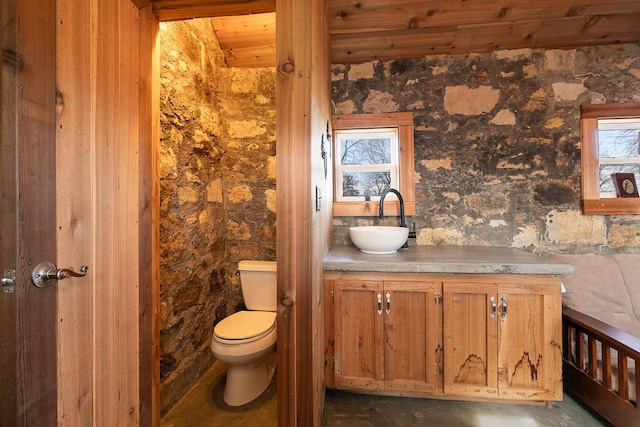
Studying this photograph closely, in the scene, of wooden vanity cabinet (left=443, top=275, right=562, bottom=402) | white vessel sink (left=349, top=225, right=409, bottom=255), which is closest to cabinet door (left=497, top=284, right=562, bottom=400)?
wooden vanity cabinet (left=443, top=275, right=562, bottom=402)

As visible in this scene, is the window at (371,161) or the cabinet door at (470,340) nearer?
the cabinet door at (470,340)

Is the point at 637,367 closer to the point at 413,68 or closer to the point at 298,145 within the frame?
the point at 298,145

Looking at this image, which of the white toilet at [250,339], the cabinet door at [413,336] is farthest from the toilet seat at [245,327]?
the cabinet door at [413,336]

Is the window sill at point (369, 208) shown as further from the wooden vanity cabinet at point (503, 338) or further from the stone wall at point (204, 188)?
the wooden vanity cabinet at point (503, 338)

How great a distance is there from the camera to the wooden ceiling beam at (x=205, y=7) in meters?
1.18

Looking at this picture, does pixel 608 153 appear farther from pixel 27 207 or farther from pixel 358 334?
pixel 27 207

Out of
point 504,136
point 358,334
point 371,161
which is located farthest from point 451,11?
point 358,334

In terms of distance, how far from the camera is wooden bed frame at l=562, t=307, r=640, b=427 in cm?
129

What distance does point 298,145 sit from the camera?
108 centimetres

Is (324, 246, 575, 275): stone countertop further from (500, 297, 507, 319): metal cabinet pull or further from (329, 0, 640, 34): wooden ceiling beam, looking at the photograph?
(329, 0, 640, 34): wooden ceiling beam

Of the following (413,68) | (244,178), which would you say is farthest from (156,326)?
(413,68)

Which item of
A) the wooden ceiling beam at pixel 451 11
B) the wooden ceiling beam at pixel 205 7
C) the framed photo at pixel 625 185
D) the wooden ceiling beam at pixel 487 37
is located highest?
the wooden ceiling beam at pixel 451 11

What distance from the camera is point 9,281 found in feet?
2.20

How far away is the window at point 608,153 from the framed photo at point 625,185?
0.10 ft
